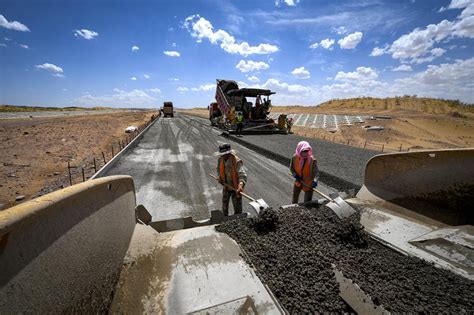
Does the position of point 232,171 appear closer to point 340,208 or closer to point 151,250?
point 340,208

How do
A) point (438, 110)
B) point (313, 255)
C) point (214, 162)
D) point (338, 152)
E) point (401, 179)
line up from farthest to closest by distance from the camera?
point (438, 110) < point (338, 152) < point (214, 162) < point (401, 179) < point (313, 255)

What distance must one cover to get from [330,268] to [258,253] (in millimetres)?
727

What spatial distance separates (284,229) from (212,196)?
12.2ft

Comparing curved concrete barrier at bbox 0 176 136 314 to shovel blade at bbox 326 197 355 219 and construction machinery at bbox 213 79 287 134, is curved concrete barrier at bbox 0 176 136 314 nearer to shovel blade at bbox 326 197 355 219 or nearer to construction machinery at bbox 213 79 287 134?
shovel blade at bbox 326 197 355 219

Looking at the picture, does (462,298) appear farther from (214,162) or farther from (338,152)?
(338,152)

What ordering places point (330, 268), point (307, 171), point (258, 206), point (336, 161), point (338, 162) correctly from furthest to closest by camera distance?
1. point (336, 161)
2. point (338, 162)
3. point (307, 171)
4. point (258, 206)
5. point (330, 268)

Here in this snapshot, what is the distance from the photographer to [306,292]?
213 centimetres

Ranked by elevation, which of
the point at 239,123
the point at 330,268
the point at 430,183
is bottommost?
the point at 330,268

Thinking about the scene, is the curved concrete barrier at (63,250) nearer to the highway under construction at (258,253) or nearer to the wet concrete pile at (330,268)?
the highway under construction at (258,253)

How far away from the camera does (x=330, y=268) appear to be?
2.38m

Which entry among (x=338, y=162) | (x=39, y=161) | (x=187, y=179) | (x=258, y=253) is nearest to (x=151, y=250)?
(x=258, y=253)

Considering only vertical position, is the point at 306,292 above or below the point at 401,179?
below

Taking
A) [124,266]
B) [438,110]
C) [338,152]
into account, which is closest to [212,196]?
[124,266]

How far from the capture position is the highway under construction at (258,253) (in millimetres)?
1521
